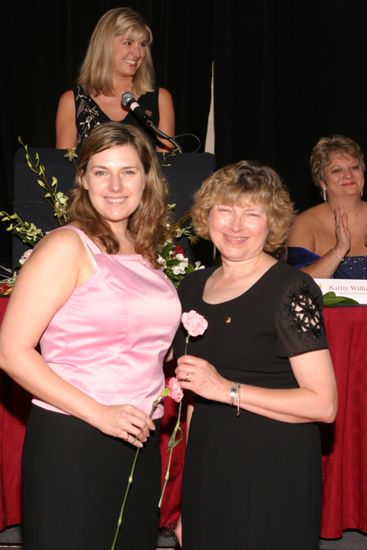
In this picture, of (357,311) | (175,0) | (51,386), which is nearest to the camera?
(51,386)

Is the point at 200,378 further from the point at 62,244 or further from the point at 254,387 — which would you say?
the point at 62,244

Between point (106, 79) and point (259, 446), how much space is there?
81.6 inches

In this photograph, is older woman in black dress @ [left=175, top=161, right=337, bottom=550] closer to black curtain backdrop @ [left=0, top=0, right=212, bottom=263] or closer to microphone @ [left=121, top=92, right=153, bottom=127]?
microphone @ [left=121, top=92, right=153, bottom=127]

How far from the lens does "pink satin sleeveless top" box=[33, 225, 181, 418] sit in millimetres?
2059

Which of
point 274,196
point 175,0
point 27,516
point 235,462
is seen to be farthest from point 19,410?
point 175,0

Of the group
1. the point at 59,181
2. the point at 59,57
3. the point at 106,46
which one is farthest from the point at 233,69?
the point at 59,181

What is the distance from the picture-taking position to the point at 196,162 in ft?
10.2

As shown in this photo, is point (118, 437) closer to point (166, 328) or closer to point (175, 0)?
point (166, 328)

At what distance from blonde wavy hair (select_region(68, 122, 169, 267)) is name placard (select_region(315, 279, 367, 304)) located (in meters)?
0.97

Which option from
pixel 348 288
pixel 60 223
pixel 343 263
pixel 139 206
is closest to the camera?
pixel 139 206

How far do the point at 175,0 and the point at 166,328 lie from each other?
3782 mm

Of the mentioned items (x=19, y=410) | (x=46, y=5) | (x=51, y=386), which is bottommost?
(x=19, y=410)

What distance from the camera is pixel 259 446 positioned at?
2.18 metres

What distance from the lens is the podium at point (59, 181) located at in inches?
121
